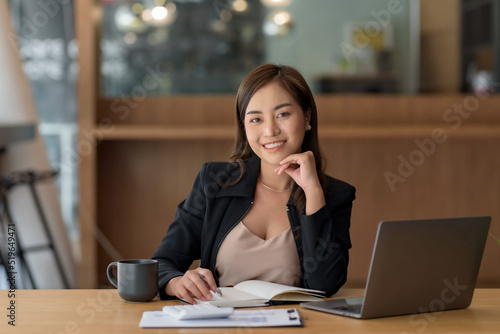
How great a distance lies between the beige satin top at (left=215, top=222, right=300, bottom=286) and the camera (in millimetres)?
1606

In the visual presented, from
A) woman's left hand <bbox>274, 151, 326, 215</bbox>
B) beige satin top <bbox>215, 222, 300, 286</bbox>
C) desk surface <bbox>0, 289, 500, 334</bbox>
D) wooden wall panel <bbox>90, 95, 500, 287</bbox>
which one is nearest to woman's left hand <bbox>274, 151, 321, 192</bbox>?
woman's left hand <bbox>274, 151, 326, 215</bbox>

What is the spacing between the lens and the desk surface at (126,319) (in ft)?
3.85

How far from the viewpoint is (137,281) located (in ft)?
4.49

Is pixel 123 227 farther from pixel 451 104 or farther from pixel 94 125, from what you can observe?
pixel 451 104

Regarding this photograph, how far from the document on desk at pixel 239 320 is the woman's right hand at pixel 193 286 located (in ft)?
0.40

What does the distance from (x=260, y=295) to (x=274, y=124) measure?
42 centimetres

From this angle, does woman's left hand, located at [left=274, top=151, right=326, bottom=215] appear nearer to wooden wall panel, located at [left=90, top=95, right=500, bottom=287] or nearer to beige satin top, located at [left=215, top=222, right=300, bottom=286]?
beige satin top, located at [left=215, top=222, right=300, bottom=286]

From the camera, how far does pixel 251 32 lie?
4.45 meters

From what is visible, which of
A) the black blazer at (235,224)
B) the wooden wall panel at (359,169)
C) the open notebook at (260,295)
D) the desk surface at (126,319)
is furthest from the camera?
the wooden wall panel at (359,169)

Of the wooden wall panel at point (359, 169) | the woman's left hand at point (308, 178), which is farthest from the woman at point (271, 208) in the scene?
the wooden wall panel at point (359, 169)

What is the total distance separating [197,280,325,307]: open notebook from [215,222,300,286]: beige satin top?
0.47 feet

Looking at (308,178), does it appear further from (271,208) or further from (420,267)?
(420,267)

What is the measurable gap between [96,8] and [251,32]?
3.53 ft

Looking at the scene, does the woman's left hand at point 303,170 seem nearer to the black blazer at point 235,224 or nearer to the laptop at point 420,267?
the black blazer at point 235,224
